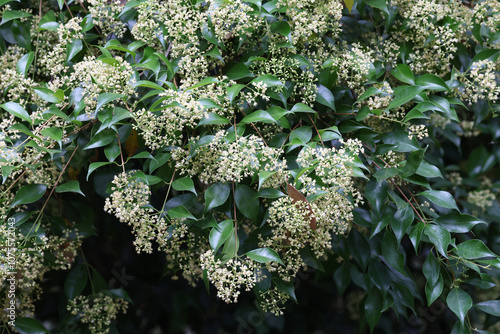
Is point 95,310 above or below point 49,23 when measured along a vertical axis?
below

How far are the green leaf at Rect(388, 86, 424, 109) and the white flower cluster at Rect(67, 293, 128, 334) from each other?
1191 mm

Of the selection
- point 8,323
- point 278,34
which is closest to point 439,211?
point 278,34

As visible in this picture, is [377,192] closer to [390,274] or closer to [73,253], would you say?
[390,274]

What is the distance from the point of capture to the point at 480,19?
176 cm

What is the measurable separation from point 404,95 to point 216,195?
634mm

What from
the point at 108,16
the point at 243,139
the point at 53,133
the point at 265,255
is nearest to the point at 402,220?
the point at 265,255

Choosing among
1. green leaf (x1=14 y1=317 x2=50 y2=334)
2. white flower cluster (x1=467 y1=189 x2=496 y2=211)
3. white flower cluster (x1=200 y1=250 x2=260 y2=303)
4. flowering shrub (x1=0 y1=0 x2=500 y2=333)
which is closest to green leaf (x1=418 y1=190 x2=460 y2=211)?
flowering shrub (x1=0 y1=0 x2=500 y2=333)

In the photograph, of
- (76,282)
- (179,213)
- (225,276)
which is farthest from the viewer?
(76,282)

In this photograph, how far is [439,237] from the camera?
4.44 feet

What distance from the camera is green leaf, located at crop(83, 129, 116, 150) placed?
1.41 metres

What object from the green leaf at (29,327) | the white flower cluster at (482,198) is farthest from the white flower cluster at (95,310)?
the white flower cluster at (482,198)

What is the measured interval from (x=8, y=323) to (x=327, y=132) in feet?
4.06

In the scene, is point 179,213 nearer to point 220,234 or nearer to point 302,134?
point 220,234

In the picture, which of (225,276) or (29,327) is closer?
(225,276)
